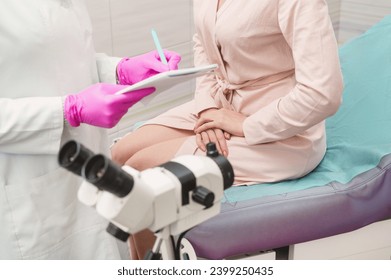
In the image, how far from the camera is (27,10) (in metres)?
1.32

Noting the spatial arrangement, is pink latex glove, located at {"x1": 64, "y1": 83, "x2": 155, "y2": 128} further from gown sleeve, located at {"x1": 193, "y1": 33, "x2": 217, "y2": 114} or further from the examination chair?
gown sleeve, located at {"x1": 193, "y1": 33, "x2": 217, "y2": 114}

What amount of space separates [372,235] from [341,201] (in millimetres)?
238

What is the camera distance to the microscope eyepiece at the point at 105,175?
2.54ft

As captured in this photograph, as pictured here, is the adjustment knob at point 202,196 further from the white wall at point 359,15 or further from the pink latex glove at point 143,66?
the white wall at point 359,15

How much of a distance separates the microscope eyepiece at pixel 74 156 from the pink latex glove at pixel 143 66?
780 mm

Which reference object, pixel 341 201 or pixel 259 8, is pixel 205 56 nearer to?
pixel 259 8

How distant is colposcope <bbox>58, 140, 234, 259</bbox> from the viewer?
2.60 feet

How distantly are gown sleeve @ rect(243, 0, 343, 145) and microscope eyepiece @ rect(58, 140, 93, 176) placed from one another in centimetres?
92

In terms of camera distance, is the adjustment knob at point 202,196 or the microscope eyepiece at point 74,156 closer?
the microscope eyepiece at point 74,156

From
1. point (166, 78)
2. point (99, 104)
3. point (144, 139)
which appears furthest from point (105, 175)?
point (144, 139)

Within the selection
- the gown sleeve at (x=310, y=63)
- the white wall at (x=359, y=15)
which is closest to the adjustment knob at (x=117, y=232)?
the gown sleeve at (x=310, y=63)

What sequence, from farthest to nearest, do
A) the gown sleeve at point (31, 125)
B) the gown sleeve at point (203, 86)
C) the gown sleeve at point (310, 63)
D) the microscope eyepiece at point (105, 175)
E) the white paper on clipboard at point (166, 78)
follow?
the gown sleeve at point (203, 86) → the gown sleeve at point (310, 63) → the gown sleeve at point (31, 125) → the white paper on clipboard at point (166, 78) → the microscope eyepiece at point (105, 175)

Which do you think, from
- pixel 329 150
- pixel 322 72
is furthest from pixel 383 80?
pixel 322 72
